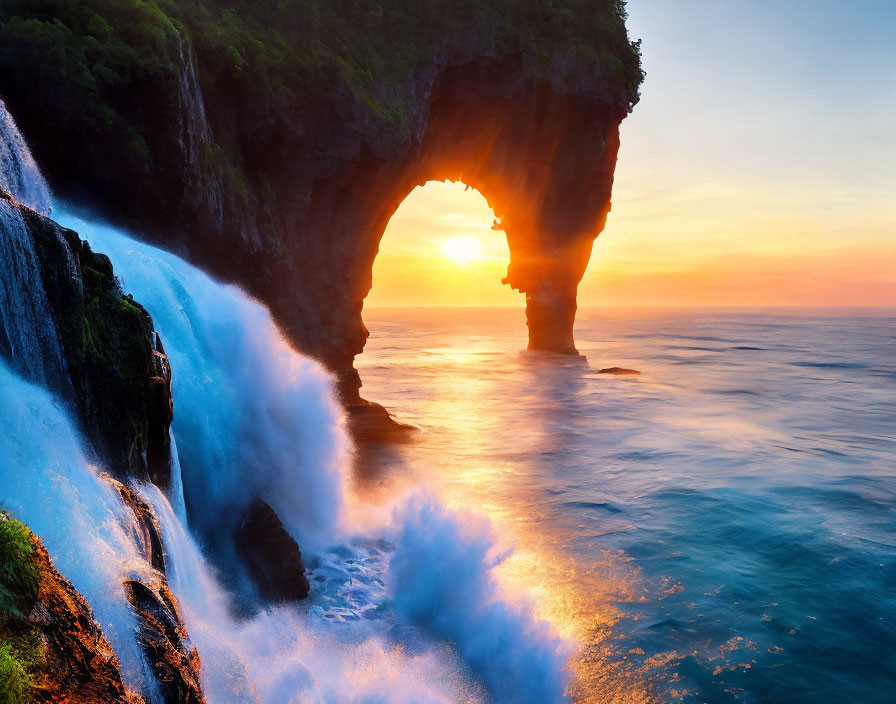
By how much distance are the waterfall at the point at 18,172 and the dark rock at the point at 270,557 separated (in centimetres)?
590

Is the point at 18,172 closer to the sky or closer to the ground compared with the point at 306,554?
closer to the sky

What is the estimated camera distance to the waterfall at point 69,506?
459 centimetres

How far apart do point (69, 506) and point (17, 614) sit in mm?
1563

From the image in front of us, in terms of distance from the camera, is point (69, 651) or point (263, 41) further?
point (263, 41)

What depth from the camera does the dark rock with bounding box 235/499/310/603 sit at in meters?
10.3

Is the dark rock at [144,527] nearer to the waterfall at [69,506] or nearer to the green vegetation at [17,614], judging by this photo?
the waterfall at [69,506]

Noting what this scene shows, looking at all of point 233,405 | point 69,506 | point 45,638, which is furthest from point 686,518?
point 45,638

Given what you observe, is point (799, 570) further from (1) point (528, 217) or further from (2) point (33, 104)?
(1) point (528, 217)

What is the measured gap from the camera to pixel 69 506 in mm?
4992

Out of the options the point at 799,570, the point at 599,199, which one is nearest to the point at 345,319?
the point at 799,570

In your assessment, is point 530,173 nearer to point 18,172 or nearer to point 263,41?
point 263,41

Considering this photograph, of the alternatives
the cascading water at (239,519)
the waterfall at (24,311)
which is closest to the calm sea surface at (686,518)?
the cascading water at (239,519)

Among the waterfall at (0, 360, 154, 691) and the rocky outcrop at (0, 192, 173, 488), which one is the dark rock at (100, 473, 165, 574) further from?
the rocky outcrop at (0, 192, 173, 488)

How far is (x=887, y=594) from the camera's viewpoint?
1109cm
